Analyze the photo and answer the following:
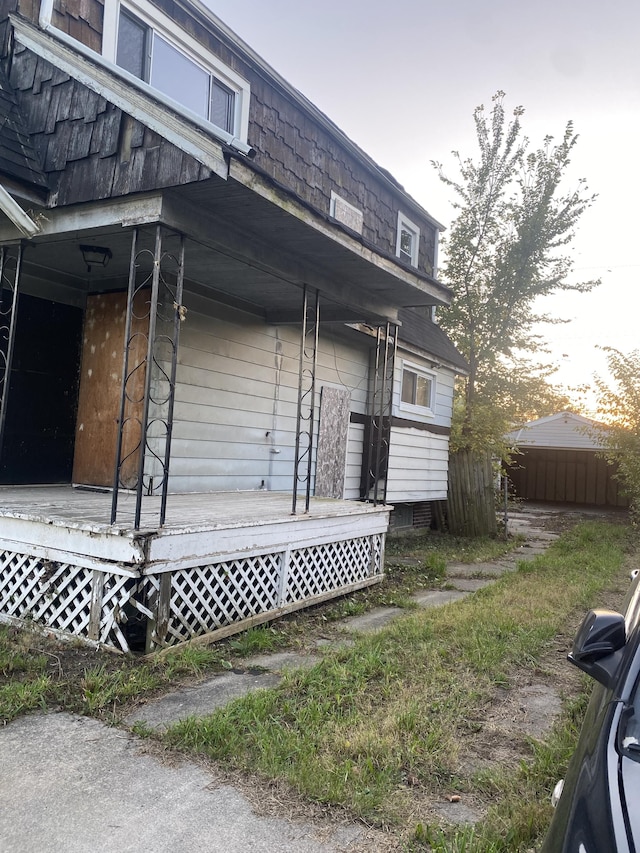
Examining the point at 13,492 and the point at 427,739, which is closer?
the point at 427,739

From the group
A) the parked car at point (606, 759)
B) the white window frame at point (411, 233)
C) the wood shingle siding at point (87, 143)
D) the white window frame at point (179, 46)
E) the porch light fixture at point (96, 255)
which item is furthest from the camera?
the white window frame at point (411, 233)

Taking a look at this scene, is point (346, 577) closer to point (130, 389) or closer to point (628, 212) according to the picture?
point (130, 389)

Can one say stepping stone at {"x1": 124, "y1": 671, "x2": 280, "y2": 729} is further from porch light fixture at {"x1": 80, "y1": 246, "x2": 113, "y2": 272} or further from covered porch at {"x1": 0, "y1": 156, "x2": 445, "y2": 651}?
porch light fixture at {"x1": 80, "y1": 246, "x2": 113, "y2": 272}

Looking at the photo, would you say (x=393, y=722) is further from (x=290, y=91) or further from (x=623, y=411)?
(x=623, y=411)

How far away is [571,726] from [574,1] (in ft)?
36.1

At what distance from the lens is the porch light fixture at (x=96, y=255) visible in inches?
241

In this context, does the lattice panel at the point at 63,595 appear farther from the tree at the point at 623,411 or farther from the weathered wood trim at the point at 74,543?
the tree at the point at 623,411

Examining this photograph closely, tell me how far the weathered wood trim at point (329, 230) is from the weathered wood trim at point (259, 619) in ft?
11.3

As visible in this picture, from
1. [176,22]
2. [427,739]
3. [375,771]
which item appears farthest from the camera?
[176,22]

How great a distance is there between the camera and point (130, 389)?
23.2ft

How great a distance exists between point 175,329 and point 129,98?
1888 millimetres

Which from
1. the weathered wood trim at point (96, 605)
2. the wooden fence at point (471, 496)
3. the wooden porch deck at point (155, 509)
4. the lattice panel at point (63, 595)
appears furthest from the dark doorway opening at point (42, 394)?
the wooden fence at point (471, 496)

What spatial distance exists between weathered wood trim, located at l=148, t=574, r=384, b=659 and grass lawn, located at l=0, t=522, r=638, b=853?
0.09 meters

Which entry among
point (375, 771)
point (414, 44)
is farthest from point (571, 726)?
point (414, 44)
